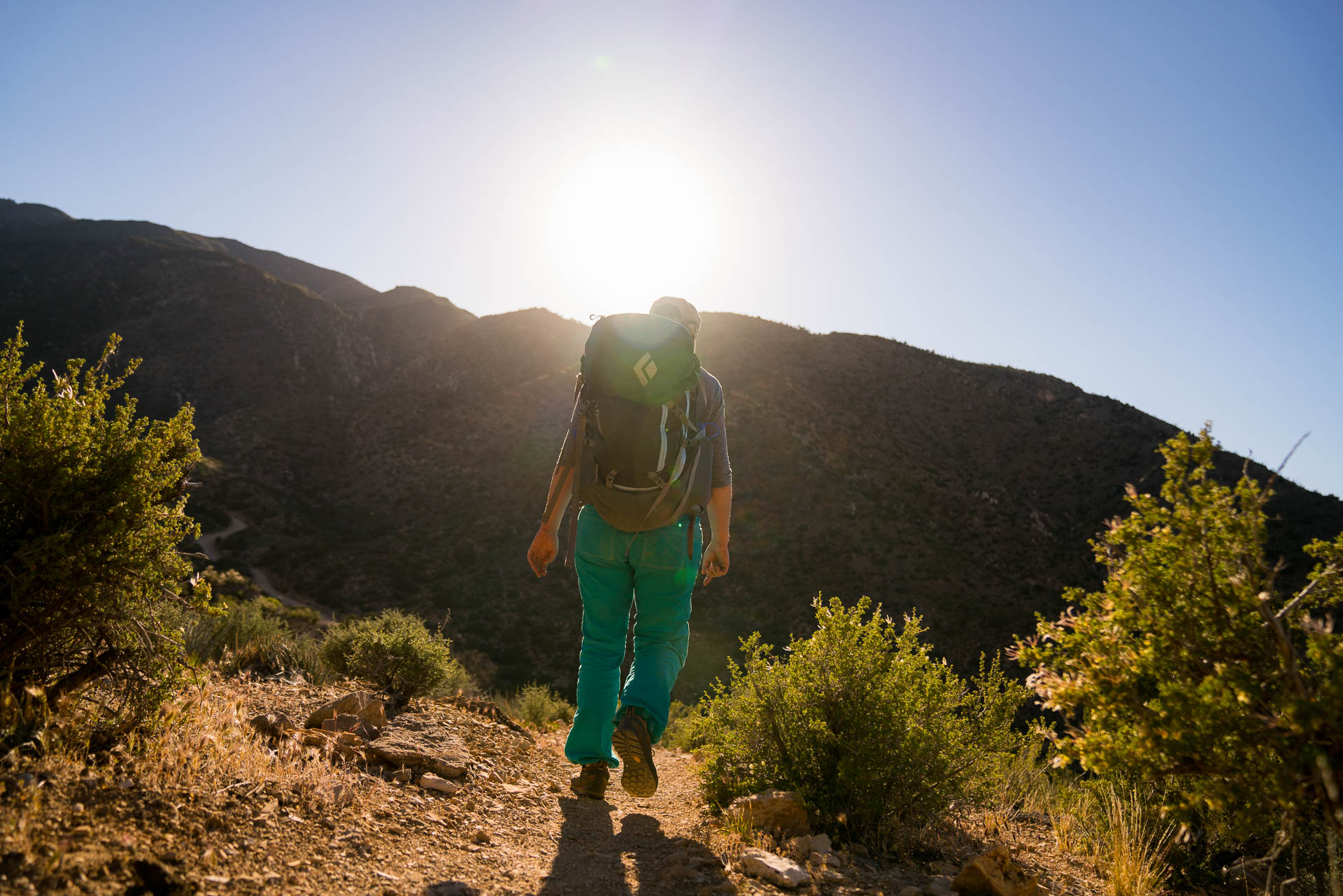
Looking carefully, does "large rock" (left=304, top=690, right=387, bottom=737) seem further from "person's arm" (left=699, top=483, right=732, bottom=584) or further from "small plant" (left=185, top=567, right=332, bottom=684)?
"person's arm" (left=699, top=483, right=732, bottom=584)

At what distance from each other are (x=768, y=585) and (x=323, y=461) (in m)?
22.9

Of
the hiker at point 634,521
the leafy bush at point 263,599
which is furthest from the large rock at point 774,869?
the leafy bush at point 263,599

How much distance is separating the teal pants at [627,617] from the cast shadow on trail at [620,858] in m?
0.27

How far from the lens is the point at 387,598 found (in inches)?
876

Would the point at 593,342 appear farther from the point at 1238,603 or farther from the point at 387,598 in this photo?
the point at 387,598

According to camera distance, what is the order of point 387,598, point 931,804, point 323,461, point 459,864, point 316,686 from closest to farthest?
point 459,864 < point 931,804 < point 316,686 < point 387,598 < point 323,461

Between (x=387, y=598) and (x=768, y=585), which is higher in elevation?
(x=768, y=585)

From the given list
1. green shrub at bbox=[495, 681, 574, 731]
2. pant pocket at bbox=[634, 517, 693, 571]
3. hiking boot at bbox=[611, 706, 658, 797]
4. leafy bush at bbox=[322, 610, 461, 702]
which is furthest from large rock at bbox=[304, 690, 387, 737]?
green shrub at bbox=[495, 681, 574, 731]

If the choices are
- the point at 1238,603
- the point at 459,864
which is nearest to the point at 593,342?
the point at 459,864

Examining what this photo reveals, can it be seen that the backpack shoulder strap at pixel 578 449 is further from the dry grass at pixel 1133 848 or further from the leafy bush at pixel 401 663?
the dry grass at pixel 1133 848

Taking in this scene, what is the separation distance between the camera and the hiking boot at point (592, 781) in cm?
304

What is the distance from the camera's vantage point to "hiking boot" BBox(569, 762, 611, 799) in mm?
3041

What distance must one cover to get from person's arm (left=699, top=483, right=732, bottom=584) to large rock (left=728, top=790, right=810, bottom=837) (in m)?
0.91

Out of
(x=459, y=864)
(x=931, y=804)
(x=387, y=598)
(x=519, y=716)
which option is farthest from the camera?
(x=387, y=598)
